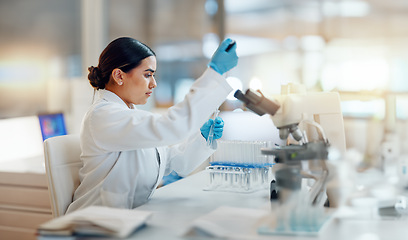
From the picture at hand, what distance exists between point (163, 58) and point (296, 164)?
9.17ft

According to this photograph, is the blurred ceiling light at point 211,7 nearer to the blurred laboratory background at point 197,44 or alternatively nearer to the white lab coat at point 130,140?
the blurred laboratory background at point 197,44

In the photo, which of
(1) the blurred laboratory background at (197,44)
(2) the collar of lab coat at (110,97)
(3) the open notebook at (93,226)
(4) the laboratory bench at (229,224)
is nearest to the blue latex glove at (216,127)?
(4) the laboratory bench at (229,224)

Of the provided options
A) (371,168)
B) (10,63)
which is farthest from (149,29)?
(371,168)

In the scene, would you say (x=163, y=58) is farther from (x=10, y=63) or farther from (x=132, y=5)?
(x=10, y=63)

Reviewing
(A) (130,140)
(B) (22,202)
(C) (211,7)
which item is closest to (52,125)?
(B) (22,202)

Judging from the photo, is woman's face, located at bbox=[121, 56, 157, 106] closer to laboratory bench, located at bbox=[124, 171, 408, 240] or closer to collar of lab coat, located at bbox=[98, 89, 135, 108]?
collar of lab coat, located at bbox=[98, 89, 135, 108]

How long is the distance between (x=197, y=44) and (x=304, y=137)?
99.4 inches

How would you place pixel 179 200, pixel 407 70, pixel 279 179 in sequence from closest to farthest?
pixel 279 179 → pixel 179 200 → pixel 407 70

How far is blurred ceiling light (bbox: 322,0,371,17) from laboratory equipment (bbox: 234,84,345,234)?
7.10ft

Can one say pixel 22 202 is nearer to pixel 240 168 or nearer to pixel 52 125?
pixel 52 125

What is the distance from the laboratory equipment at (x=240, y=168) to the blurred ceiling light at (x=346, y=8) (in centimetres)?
205

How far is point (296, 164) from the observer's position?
127 centimetres

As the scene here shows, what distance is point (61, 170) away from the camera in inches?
64.8

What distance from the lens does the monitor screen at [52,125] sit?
9.87 feet
